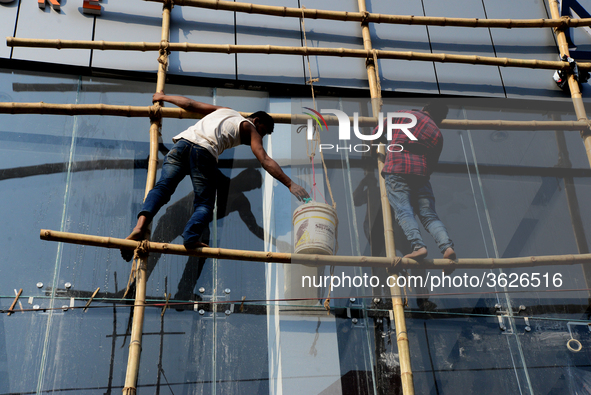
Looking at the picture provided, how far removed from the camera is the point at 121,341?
180 inches

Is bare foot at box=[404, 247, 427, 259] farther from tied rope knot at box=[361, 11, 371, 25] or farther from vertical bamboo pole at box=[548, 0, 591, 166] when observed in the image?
tied rope knot at box=[361, 11, 371, 25]

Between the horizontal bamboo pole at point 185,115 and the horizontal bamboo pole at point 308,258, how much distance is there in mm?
1420

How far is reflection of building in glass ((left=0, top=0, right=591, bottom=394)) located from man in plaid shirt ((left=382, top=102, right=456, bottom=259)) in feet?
0.71

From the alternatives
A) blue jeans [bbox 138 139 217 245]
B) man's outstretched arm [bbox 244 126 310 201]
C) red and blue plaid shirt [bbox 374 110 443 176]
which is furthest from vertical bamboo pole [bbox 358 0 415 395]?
blue jeans [bbox 138 139 217 245]

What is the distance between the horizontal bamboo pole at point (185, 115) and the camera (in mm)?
5273

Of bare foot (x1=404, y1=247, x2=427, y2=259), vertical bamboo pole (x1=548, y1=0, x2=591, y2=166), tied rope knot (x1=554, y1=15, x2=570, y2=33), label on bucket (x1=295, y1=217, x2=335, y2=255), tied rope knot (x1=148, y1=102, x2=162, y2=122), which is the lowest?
bare foot (x1=404, y1=247, x2=427, y2=259)

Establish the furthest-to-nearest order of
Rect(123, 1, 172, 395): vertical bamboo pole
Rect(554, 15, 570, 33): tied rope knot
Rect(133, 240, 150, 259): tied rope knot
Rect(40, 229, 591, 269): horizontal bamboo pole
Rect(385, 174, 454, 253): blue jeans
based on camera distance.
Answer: Rect(554, 15, 570, 33): tied rope knot → Rect(385, 174, 454, 253): blue jeans → Rect(133, 240, 150, 259): tied rope knot → Rect(40, 229, 591, 269): horizontal bamboo pole → Rect(123, 1, 172, 395): vertical bamboo pole

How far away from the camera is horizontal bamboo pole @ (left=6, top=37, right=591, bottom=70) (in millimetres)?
5750

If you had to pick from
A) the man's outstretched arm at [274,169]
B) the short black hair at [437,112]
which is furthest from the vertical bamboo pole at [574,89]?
the man's outstretched arm at [274,169]

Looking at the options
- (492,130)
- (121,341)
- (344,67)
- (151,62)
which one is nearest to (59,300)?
(121,341)

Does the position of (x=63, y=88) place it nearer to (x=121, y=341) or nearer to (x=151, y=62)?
(x=151, y=62)

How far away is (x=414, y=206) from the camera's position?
531cm

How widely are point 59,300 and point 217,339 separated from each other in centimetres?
132

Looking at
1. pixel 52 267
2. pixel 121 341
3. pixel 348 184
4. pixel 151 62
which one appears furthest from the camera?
pixel 151 62
